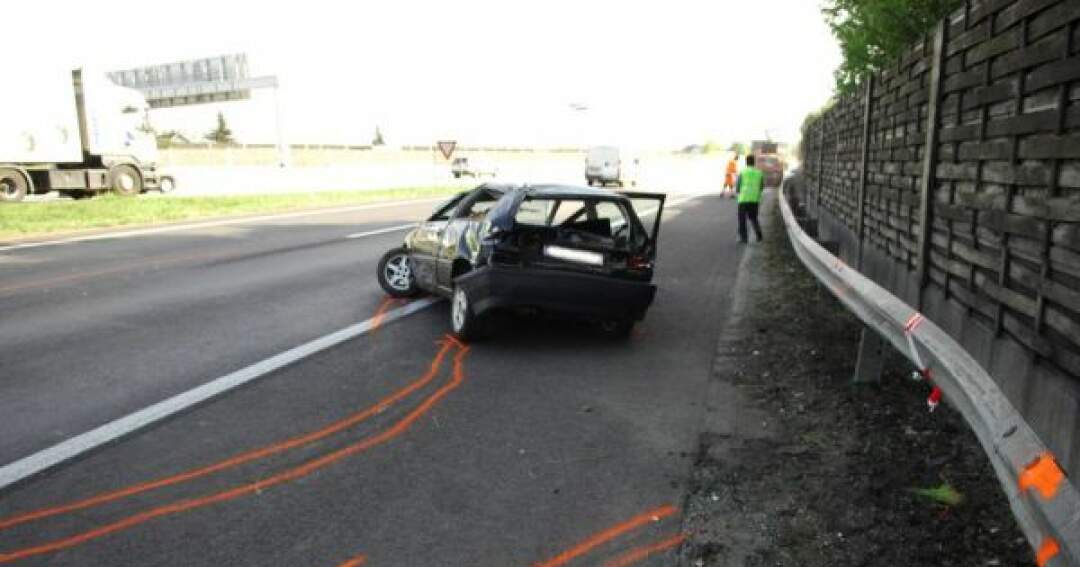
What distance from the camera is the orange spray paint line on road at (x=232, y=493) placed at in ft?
11.3

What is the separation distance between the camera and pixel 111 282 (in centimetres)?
1008

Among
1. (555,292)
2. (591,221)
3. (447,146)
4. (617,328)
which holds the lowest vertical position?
(617,328)

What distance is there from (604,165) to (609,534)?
138ft

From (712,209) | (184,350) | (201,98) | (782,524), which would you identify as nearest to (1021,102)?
(782,524)

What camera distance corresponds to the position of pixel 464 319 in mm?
6980

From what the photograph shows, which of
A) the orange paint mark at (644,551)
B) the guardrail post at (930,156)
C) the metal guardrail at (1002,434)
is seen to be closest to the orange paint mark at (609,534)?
the orange paint mark at (644,551)

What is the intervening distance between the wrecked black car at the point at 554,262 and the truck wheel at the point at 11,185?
71.8ft

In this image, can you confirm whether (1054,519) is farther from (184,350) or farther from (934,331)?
(184,350)

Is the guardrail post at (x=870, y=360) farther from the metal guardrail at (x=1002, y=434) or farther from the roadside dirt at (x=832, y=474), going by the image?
the metal guardrail at (x=1002, y=434)

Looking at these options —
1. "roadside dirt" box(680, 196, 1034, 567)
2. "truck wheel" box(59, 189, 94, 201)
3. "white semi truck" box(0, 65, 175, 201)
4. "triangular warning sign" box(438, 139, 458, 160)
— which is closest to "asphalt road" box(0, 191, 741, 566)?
"roadside dirt" box(680, 196, 1034, 567)

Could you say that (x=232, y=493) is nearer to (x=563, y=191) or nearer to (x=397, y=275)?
(x=563, y=191)

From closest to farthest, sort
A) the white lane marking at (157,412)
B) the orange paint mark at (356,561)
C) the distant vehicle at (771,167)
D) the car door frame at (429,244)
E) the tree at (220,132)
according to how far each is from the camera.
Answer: the orange paint mark at (356,561)
the white lane marking at (157,412)
the car door frame at (429,244)
the distant vehicle at (771,167)
the tree at (220,132)

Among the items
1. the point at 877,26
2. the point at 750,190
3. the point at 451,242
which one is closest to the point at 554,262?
the point at 451,242

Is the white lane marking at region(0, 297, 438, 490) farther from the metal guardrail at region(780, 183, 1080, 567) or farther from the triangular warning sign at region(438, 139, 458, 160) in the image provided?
the triangular warning sign at region(438, 139, 458, 160)
